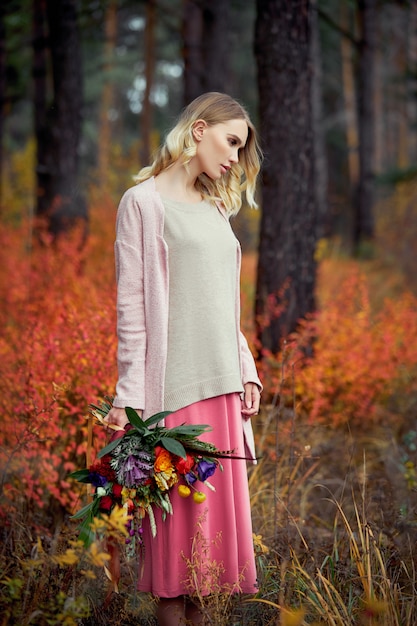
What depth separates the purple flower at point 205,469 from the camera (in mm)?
2203

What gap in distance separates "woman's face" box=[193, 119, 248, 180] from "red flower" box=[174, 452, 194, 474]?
3.10 ft

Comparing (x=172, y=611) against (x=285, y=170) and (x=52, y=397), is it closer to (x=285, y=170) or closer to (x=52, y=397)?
(x=52, y=397)

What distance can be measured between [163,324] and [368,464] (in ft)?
8.12

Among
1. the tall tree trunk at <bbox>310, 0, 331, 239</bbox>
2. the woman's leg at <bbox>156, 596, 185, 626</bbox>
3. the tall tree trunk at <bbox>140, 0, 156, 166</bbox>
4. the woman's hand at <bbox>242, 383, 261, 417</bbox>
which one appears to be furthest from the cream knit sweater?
the tall tree trunk at <bbox>140, 0, 156, 166</bbox>

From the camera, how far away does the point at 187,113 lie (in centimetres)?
244

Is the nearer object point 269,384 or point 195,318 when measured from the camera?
point 195,318

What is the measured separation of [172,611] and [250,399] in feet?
2.41

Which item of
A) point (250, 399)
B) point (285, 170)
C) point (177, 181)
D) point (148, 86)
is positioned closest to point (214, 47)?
point (148, 86)

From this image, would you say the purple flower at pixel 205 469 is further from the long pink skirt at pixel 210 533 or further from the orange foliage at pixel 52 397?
the orange foliage at pixel 52 397

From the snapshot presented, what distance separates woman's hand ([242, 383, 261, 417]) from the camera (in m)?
2.50

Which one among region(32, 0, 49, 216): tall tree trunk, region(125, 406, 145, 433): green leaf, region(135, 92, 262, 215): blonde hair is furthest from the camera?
region(32, 0, 49, 216): tall tree trunk

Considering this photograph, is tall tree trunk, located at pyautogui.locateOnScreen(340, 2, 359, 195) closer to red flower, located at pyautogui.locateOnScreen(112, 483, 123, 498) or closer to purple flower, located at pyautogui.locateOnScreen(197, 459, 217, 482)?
purple flower, located at pyautogui.locateOnScreen(197, 459, 217, 482)

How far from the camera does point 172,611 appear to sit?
229 cm

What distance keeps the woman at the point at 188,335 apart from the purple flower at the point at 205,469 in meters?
0.13
